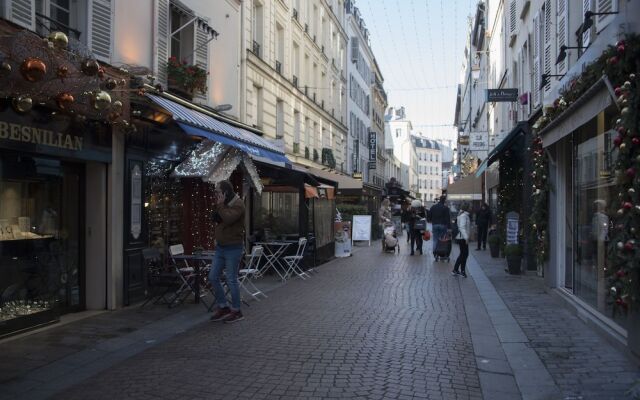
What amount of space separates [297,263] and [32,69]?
8.72 meters

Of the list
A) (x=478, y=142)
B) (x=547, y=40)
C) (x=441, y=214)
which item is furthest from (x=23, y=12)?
(x=478, y=142)

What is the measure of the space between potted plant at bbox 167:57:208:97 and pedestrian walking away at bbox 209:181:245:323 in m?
3.86

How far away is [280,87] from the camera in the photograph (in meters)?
20.9

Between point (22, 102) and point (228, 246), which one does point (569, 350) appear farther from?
point (22, 102)

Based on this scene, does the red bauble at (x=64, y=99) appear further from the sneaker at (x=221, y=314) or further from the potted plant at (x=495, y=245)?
the potted plant at (x=495, y=245)

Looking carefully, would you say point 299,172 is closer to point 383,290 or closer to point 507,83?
point 383,290

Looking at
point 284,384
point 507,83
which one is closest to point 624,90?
point 284,384

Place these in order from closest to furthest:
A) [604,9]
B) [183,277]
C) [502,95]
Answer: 1. [604,9]
2. [183,277]
3. [502,95]

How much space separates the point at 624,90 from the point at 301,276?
8.74 metres

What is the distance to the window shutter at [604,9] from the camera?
21.1 ft

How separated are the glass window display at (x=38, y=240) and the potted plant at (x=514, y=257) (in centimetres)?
854

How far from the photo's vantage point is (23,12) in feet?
22.8

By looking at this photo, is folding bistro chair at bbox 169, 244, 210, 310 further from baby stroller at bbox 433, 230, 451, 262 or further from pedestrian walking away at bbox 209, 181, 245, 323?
baby stroller at bbox 433, 230, 451, 262

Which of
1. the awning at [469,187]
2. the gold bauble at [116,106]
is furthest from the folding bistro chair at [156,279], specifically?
the awning at [469,187]
